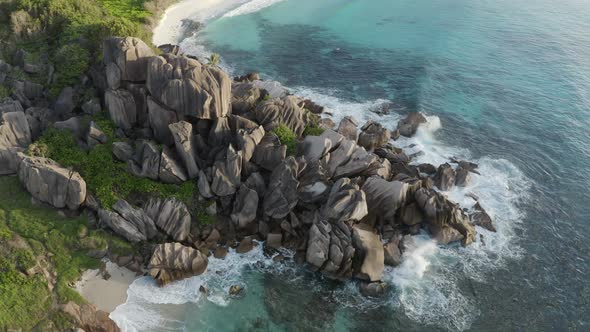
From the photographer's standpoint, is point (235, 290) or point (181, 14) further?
point (181, 14)

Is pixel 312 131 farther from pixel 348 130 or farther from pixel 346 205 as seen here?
pixel 346 205

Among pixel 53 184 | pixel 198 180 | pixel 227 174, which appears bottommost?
pixel 198 180

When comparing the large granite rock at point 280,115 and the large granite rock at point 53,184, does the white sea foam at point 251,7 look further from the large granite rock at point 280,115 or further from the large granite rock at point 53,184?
the large granite rock at point 53,184

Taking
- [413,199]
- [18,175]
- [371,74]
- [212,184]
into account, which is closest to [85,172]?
[18,175]

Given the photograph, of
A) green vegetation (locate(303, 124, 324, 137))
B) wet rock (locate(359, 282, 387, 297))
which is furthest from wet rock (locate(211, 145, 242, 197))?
wet rock (locate(359, 282, 387, 297))

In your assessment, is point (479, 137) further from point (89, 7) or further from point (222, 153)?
point (89, 7)

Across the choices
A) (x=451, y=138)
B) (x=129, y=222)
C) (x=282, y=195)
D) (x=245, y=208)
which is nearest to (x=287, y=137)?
(x=282, y=195)

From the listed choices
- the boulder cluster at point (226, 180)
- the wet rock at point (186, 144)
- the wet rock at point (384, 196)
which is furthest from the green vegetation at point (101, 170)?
the wet rock at point (384, 196)
